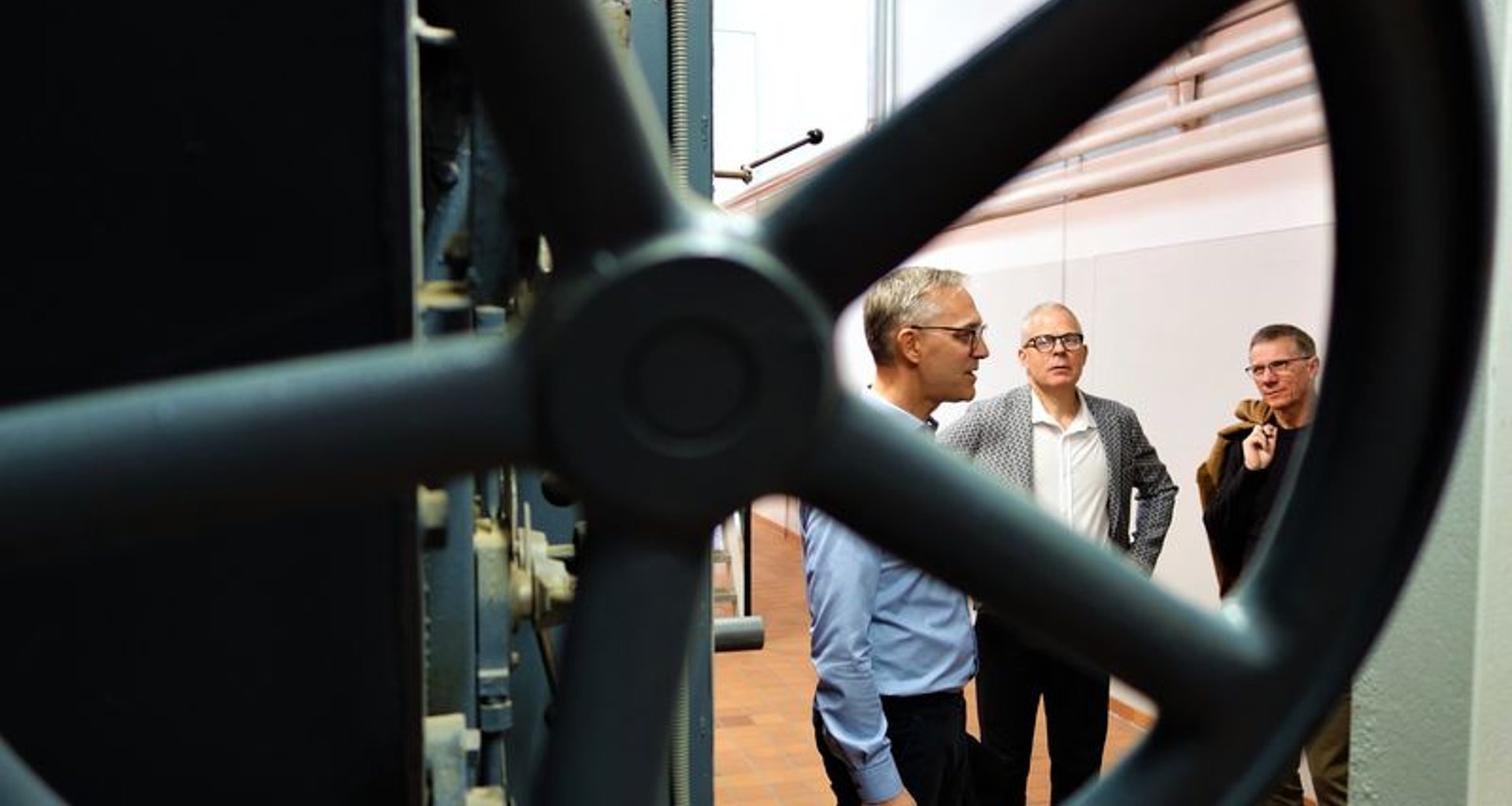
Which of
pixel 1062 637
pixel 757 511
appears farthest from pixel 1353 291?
pixel 757 511

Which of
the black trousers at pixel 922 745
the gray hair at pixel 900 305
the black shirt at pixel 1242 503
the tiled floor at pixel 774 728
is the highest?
the gray hair at pixel 900 305

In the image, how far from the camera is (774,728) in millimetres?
3875

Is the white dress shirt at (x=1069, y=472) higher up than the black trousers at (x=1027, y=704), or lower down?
higher up

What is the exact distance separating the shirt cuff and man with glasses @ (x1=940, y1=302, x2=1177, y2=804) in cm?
74

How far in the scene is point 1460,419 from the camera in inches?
18.8

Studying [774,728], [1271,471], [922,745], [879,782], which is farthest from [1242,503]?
[774,728]

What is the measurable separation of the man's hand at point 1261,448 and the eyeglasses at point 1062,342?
1.24 ft

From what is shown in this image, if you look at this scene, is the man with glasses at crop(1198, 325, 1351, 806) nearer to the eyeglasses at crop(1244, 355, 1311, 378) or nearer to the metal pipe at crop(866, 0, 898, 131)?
the eyeglasses at crop(1244, 355, 1311, 378)

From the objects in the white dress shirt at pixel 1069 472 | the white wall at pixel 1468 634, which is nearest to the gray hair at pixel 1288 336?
the white dress shirt at pixel 1069 472

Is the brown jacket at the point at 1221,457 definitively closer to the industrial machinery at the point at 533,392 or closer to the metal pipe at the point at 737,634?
the metal pipe at the point at 737,634

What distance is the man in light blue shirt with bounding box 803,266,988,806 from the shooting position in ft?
5.93

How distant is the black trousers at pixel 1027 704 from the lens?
2557 millimetres

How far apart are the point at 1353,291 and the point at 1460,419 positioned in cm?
6

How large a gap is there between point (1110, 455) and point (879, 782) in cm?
109
